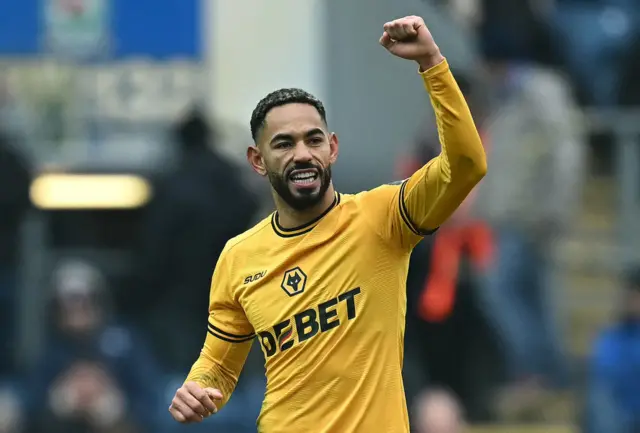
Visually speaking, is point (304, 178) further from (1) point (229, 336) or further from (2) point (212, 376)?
(2) point (212, 376)

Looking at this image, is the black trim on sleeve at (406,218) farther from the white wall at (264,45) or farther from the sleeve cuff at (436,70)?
the white wall at (264,45)

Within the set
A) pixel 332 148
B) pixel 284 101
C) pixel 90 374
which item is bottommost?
pixel 90 374

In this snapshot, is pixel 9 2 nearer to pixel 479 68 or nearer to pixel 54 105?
pixel 54 105

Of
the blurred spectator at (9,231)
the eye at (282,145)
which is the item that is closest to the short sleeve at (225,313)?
the eye at (282,145)

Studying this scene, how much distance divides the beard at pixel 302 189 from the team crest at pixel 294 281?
0.71ft

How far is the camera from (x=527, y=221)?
1029 centimetres

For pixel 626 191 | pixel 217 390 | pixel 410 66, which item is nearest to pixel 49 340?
pixel 410 66

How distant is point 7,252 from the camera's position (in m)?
10.2

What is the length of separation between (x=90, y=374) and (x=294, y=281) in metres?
5.03

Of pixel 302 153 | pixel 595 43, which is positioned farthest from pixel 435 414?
pixel 302 153

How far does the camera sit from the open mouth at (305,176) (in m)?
4.85

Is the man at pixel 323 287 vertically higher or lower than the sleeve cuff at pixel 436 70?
lower

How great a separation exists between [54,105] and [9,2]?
88 centimetres

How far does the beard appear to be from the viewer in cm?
485
